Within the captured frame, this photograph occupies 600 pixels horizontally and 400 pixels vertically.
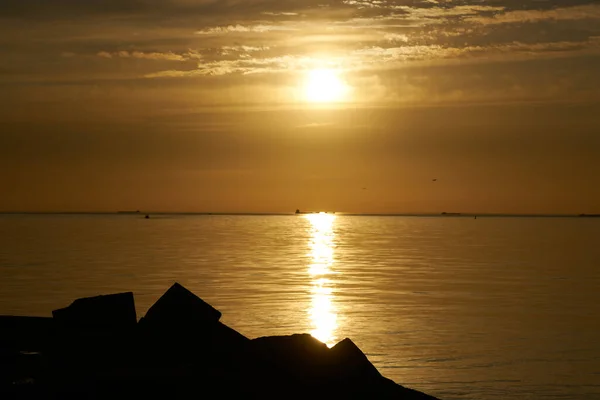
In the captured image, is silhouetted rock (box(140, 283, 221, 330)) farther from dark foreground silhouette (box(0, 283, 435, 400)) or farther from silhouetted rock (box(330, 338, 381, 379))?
silhouetted rock (box(330, 338, 381, 379))

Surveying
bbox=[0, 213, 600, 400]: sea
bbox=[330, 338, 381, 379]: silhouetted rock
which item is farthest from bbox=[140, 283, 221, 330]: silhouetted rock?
bbox=[0, 213, 600, 400]: sea

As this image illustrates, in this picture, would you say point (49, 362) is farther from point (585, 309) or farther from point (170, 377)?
point (585, 309)

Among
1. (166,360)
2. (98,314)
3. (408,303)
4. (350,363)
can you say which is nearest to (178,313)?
(166,360)

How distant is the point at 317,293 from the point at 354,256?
30927 mm

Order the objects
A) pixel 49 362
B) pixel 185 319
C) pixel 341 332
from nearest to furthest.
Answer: pixel 49 362
pixel 185 319
pixel 341 332

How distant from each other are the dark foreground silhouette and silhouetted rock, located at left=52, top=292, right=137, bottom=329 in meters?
0.02

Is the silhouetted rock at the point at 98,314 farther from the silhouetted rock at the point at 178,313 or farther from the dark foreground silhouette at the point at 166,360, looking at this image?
the silhouetted rock at the point at 178,313

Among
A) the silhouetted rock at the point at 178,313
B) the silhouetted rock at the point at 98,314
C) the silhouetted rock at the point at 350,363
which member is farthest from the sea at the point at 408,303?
the silhouetted rock at the point at 98,314

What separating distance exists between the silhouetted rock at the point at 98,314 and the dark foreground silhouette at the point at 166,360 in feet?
0.06

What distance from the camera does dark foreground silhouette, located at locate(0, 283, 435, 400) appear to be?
1140cm

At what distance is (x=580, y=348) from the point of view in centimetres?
2320

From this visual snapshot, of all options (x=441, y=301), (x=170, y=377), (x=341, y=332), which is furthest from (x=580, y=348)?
(x=170, y=377)

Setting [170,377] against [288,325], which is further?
[288,325]

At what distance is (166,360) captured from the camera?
13891 millimetres
